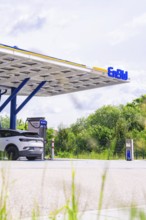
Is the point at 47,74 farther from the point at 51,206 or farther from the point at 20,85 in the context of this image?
the point at 51,206

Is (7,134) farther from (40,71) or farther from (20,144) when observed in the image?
(40,71)

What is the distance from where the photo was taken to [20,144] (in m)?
19.6

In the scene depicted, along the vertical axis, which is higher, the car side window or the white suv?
the car side window

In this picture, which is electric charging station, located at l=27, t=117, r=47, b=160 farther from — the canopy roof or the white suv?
the white suv

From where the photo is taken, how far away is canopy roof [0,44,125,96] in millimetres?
26062

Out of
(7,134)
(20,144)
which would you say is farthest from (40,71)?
(20,144)

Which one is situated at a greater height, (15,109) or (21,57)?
(21,57)

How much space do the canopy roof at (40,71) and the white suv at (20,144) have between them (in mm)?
4037

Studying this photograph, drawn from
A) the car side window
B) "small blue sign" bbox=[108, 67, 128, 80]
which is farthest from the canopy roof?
the car side window

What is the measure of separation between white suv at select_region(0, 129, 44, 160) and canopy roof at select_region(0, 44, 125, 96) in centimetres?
404

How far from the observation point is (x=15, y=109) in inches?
1350

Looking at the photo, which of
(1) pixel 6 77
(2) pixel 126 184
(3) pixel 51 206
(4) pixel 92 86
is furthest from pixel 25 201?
(4) pixel 92 86

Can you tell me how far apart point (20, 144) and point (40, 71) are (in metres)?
11.7

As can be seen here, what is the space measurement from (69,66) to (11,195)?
21693 mm
